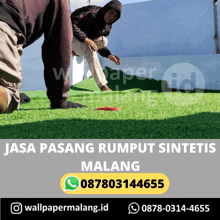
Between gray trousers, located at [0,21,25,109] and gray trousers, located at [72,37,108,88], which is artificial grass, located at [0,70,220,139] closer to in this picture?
gray trousers, located at [0,21,25,109]

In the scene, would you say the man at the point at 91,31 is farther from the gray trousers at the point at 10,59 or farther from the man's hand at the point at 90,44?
the gray trousers at the point at 10,59

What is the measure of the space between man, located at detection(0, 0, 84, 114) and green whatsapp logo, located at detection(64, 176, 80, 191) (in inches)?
38.4

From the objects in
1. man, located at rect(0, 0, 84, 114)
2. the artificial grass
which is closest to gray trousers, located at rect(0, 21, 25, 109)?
man, located at rect(0, 0, 84, 114)

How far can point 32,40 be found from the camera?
194cm

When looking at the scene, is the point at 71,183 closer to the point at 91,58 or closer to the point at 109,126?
the point at 109,126

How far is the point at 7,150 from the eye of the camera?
1.12 meters

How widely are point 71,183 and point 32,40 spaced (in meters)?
1.39

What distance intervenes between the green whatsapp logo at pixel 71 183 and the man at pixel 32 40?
97cm

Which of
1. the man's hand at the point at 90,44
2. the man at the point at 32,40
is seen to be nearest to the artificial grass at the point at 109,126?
the man at the point at 32,40

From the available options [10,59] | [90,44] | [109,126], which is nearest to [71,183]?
[109,126]

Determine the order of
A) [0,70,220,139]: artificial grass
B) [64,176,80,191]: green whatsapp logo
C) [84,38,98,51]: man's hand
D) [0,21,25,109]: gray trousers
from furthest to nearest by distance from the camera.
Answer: [84,38,98,51]: man's hand < [0,21,25,109]: gray trousers < [0,70,220,139]: artificial grass < [64,176,80,191]: green whatsapp logo

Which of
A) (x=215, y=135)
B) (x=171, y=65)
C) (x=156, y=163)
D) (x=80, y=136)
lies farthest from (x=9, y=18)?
(x=171, y=65)

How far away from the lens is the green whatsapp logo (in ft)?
2.75

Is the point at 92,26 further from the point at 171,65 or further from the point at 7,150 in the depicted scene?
the point at 7,150
